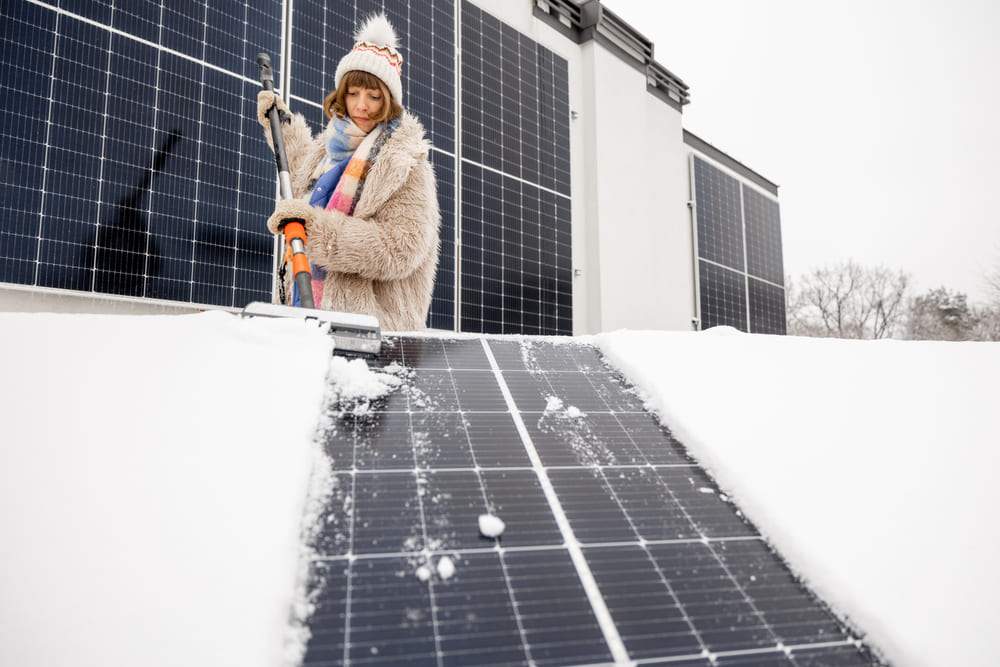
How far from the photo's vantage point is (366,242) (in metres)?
3.09

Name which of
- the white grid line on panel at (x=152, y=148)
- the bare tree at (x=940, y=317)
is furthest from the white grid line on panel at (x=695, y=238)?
the bare tree at (x=940, y=317)

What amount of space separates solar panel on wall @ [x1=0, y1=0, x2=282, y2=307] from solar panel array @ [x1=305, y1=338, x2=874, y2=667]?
3765mm

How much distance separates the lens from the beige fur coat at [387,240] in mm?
3070

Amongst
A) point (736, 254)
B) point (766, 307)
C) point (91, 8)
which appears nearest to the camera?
point (91, 8)

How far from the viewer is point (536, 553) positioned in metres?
1.42

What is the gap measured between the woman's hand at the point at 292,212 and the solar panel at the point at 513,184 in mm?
4234

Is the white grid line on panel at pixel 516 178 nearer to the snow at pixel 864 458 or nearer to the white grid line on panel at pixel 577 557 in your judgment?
the snow at pixel 864 458

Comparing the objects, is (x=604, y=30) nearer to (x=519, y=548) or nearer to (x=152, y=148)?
(x=152, y=148)

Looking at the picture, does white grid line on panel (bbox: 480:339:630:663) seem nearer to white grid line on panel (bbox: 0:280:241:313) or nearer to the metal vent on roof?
white grid line on panel (bbox: 0:280:241:313)

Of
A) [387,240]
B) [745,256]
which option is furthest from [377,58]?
[745,256]

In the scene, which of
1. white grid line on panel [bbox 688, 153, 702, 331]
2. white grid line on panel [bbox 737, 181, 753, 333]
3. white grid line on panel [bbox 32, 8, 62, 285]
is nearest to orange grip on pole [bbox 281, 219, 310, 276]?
white grid line on panel [bbox 32, 8, 62, 285]

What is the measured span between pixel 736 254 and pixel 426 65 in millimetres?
9711

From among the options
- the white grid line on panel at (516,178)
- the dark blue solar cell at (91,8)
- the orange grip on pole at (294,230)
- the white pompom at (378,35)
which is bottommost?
the orange grip on pole at (294,230)

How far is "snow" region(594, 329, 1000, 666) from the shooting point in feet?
4.62
